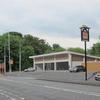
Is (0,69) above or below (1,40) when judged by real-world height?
below

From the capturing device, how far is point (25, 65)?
136 m

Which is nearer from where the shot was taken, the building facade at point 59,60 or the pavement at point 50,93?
the pavement at point 50,93

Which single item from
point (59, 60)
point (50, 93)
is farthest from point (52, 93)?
point (59, 60)

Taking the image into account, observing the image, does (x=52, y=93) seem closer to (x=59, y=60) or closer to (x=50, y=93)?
(x=50, y=93)

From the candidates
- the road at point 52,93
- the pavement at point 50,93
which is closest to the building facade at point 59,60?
the pavement at point 50,93

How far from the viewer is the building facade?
102 metres

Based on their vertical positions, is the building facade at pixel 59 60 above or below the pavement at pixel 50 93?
above

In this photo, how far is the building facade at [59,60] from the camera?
4031 inches

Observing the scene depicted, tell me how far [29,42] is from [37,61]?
35.4 metres

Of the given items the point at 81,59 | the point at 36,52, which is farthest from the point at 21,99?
the point at 36,52

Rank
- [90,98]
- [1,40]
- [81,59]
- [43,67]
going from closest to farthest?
[90,98] < [81,59] < [43,67] < [1,40]

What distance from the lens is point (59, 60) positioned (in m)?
107

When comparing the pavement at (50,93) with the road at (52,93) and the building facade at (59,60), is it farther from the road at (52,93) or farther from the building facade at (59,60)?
the building facade at (59,60)

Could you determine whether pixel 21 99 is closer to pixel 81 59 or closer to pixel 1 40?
pixel 81 59
